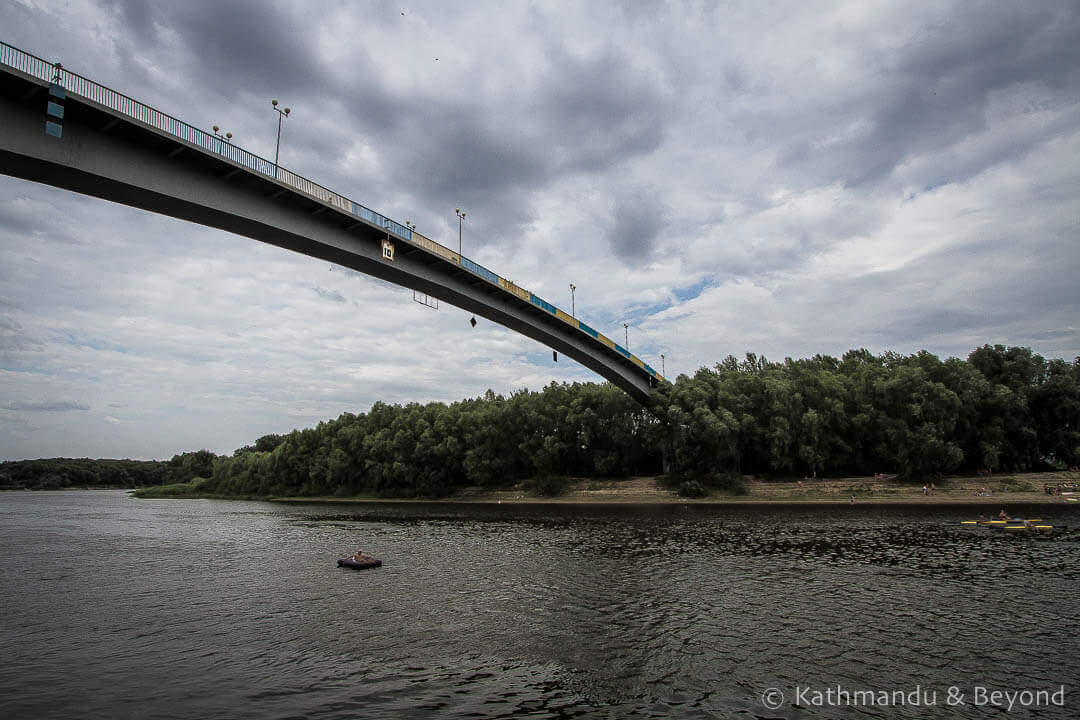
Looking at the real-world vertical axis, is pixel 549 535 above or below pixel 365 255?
below

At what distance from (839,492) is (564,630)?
51.4 metres

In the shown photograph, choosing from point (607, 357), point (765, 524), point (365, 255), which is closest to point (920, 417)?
point (765, 524)

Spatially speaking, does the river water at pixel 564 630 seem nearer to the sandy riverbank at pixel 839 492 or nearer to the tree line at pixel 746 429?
the sandy riverbank at pixel 839 492

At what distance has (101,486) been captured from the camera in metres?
196

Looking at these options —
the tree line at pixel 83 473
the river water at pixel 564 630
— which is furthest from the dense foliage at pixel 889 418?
the tree line at pixel 83 473

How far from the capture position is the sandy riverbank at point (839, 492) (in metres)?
50.5

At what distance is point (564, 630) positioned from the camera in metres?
16.1

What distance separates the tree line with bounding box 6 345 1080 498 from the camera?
55.6 metres

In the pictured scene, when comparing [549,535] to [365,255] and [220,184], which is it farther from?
[220,184]

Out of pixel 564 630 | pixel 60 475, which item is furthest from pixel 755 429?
pixel 60 475

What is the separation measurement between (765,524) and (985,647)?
87.3ft

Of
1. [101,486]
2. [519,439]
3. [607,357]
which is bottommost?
[101,486]

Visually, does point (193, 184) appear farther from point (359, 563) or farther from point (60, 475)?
point (60, 475)

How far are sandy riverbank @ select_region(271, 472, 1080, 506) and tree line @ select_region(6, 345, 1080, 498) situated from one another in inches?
81.8
